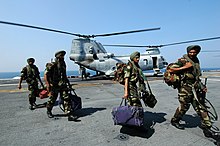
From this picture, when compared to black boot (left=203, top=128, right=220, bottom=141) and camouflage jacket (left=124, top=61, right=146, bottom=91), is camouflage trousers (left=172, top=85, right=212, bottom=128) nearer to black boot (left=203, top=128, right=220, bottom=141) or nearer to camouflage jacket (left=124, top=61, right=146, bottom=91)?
black boot (left=203, top=128, right=220, bottom=141)

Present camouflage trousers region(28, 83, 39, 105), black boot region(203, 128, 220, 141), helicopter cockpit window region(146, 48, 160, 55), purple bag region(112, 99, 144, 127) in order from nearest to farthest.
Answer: black boot region(203, 128, 220, 141)
purple bag region(112, 99, 144, 127)
camouflage trousers region(28, 83, 39, 105)
helicopter cockpit window region(146, 48, 160, 55)

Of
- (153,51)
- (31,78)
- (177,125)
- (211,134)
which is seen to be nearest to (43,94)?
(31,78)

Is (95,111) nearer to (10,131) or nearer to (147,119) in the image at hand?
(147,119)

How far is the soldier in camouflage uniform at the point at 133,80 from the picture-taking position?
358 centimetres

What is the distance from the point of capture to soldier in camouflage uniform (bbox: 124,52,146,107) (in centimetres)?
358

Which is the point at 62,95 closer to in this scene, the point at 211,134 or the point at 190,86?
the point at 190,86

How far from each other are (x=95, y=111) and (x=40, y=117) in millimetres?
1625

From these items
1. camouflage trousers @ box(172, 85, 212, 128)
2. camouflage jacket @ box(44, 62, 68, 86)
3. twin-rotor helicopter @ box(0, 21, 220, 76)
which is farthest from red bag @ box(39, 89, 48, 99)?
twin-rotor helicopter @ box(0, 21, 220, 76)

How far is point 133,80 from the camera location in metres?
3.69

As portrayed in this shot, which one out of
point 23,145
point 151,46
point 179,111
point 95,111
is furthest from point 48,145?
point 151,46

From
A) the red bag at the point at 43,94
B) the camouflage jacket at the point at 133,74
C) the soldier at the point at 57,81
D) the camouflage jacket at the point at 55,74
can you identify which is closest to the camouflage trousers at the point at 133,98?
the camouflage jacket at the point at 133,74

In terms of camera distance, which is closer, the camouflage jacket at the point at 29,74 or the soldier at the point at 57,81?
the soldier at the point at 57,81

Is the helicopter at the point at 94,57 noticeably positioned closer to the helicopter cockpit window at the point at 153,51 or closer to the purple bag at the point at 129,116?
the helicopter cockpit window at the point at 153,51

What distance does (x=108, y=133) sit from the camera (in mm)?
3430
